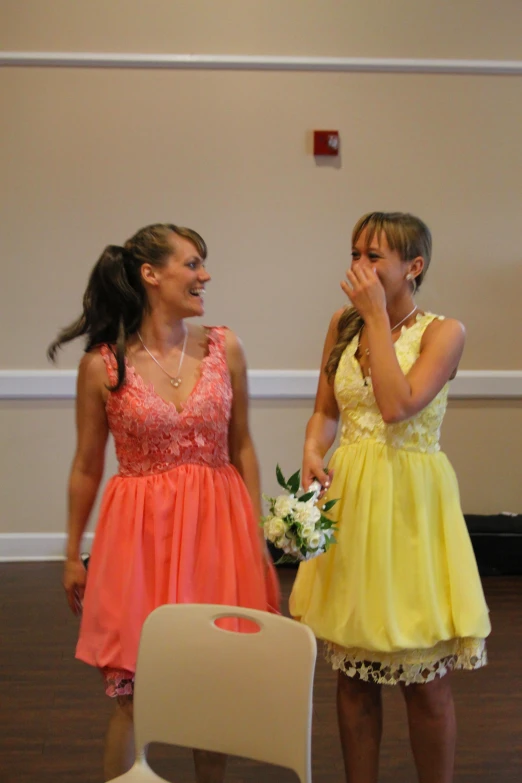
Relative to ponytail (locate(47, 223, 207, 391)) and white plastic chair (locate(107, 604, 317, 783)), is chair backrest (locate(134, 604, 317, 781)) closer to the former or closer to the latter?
white plastic chair (locate(107, 604, 317, 783))

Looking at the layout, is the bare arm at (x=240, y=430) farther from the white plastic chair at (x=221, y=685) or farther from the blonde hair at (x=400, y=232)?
the white plastic chair at (x=221, y=685)

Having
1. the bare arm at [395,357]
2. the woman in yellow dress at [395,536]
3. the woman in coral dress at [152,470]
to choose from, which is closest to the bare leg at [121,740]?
the woman in coral dress at [152,470]

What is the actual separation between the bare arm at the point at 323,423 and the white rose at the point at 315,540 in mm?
296

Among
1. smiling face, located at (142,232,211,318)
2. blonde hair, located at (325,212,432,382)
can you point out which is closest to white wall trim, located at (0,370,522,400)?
smiling face, located at (142,232,211,318)

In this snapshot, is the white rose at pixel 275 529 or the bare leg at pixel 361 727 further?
the bare leg at pixel 361 727

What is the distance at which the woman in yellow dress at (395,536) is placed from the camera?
200 cm

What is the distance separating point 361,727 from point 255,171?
357 centimetres

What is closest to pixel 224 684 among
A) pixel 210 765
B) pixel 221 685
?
pixel 221 685

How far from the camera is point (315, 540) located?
188cm

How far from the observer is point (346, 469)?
2129 millimetres

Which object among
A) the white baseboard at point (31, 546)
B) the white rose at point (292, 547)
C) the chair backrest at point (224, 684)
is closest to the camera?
the chair backrest at point (224, 684)

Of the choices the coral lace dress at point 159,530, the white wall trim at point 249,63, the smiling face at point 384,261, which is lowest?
the coral lace dress at point 159,530
